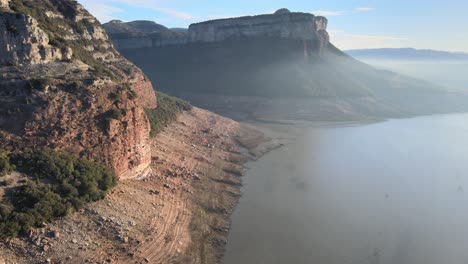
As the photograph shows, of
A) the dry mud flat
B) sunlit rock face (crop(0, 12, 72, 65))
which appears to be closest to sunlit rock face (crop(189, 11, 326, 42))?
the dry mud flat

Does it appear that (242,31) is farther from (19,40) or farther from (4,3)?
(19,40)

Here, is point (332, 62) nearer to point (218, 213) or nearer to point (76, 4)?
point (76, 4)

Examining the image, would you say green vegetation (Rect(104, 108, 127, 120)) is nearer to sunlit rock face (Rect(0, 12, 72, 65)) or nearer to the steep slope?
sunlit rock face (Rect(0, 12, 72, 65))

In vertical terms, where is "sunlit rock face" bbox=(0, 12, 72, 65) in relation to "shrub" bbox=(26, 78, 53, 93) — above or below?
above

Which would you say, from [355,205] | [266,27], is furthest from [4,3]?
[266,27]

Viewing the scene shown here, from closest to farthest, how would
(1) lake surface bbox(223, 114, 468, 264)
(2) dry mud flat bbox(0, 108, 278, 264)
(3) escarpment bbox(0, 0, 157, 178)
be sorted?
(2) dry mud flat bbox(0, 108, 278, 264) < (3) escarpment bbox(0, 0, 157, 178) < (1) lake surface bbox(223, 114, 468, 264)

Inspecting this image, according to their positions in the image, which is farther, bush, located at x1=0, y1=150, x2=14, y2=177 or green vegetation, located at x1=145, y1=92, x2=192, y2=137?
green vegetation, located at x1=145, y1=92, x2=192, y2=137

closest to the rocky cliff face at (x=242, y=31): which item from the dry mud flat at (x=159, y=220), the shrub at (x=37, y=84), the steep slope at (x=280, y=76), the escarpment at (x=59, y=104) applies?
the steep slope at (x=280, y=76)
